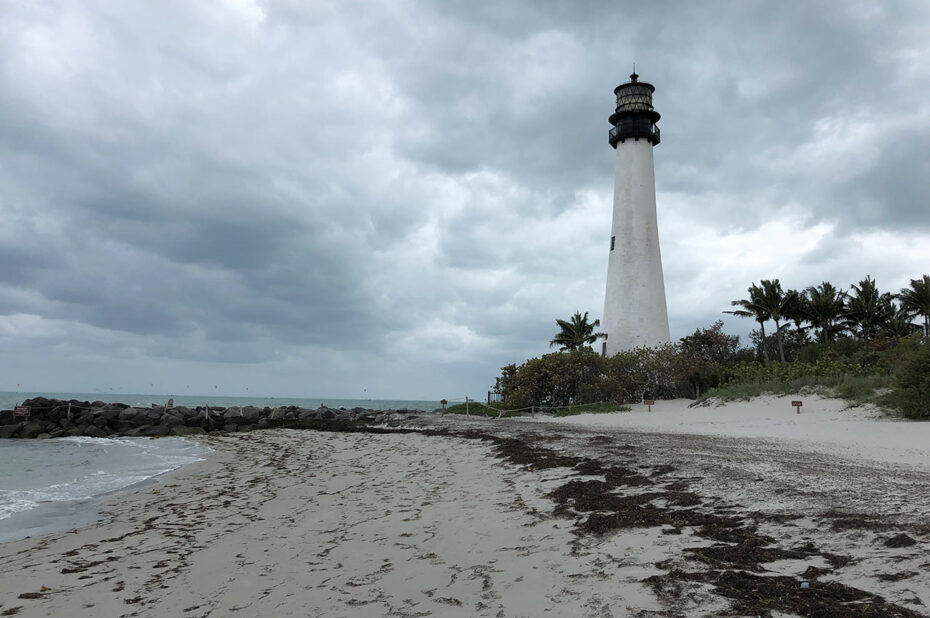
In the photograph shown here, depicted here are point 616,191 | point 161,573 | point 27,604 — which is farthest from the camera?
point 616,191

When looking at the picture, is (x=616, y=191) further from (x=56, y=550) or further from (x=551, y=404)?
(x=56, y=550)

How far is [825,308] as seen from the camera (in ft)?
147

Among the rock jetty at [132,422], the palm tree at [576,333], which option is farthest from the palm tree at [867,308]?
the rock jetty at [132,422]

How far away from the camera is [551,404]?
3341 centimetres

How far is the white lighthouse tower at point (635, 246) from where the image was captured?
33.5 m

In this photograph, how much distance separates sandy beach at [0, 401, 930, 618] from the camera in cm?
369

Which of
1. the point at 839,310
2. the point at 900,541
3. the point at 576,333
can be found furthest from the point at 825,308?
the point at 900,541

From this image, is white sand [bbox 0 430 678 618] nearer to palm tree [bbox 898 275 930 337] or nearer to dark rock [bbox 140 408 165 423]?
dark rock [bbox 140 408 165 423]

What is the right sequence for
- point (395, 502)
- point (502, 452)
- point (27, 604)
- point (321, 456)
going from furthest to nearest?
1. point (321, 456)
2. point (502, 452)
3. point (395, 502)
4. point (27, 604)

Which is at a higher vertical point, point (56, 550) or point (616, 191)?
point (616, 191)

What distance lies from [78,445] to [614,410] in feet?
84.2

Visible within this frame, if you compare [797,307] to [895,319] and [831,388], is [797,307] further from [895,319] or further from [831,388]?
[831,388]

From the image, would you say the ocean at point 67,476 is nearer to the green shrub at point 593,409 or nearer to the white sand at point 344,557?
the white sand at point 344,557

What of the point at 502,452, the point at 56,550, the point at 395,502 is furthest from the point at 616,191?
the point at 56,550
